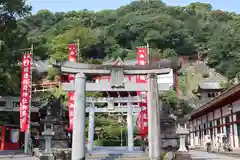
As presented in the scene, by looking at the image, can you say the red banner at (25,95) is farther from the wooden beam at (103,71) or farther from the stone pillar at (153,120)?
the stone pillar at (153,120)

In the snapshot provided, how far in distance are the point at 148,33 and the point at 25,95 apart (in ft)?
186

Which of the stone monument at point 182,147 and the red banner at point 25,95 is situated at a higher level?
the red banner at point 25,95

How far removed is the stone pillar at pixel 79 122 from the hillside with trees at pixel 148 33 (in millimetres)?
16848

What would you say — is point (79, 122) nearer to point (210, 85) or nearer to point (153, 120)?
point (153, 120)

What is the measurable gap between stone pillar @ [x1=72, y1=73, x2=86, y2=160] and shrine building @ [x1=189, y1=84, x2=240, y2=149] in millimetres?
8801

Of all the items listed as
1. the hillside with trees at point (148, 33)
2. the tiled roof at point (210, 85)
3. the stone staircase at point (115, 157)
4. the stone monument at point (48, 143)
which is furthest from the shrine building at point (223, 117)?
the tiled roof at point (210, 85)

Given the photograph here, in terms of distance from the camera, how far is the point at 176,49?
248 ft

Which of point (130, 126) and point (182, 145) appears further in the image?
point (130, 126)

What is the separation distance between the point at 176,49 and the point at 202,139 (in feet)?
155

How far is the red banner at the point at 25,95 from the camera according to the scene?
20.7 metres

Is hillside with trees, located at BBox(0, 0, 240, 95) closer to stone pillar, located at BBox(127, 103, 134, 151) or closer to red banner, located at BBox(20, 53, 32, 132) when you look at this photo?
red banner, located at BBox(20, 53, 32, 132)

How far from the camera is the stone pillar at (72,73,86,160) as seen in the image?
1202 centimetres

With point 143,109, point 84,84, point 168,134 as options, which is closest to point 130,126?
point 143,109

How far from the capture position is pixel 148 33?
7462 cm
